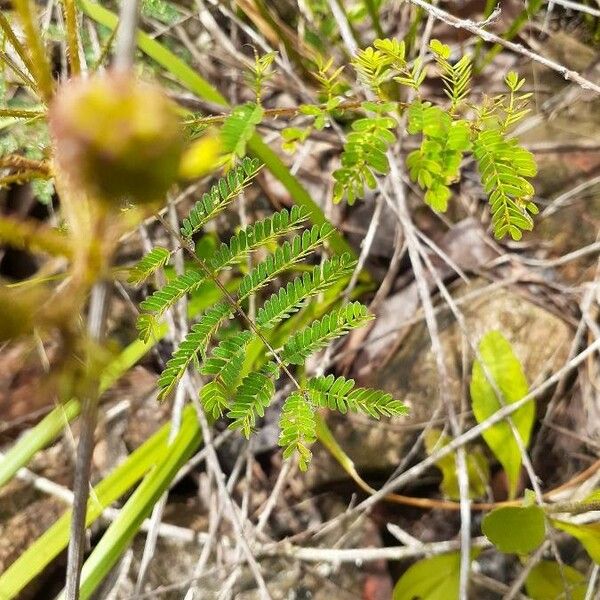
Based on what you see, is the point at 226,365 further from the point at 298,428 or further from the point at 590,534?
the point at 590,534

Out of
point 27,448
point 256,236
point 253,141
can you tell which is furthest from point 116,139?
point 27,448

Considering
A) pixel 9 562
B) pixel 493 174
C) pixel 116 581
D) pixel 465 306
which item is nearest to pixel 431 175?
pixel 493 174

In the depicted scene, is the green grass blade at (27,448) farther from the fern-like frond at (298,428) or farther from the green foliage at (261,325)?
the fern-like frond at (298,428)

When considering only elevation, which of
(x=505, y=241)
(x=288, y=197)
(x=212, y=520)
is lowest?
(x=212, y=520)

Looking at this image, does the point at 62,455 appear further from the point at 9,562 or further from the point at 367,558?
the point at 367,558

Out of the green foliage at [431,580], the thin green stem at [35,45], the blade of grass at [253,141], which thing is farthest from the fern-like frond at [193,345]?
the green foliage at [431,580]

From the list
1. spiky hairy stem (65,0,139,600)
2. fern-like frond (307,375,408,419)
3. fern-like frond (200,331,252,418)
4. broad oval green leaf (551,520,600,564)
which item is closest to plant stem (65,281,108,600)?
spiky hairy stem (65,0,139,600)

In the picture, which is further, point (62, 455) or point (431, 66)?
point (431, 66)
